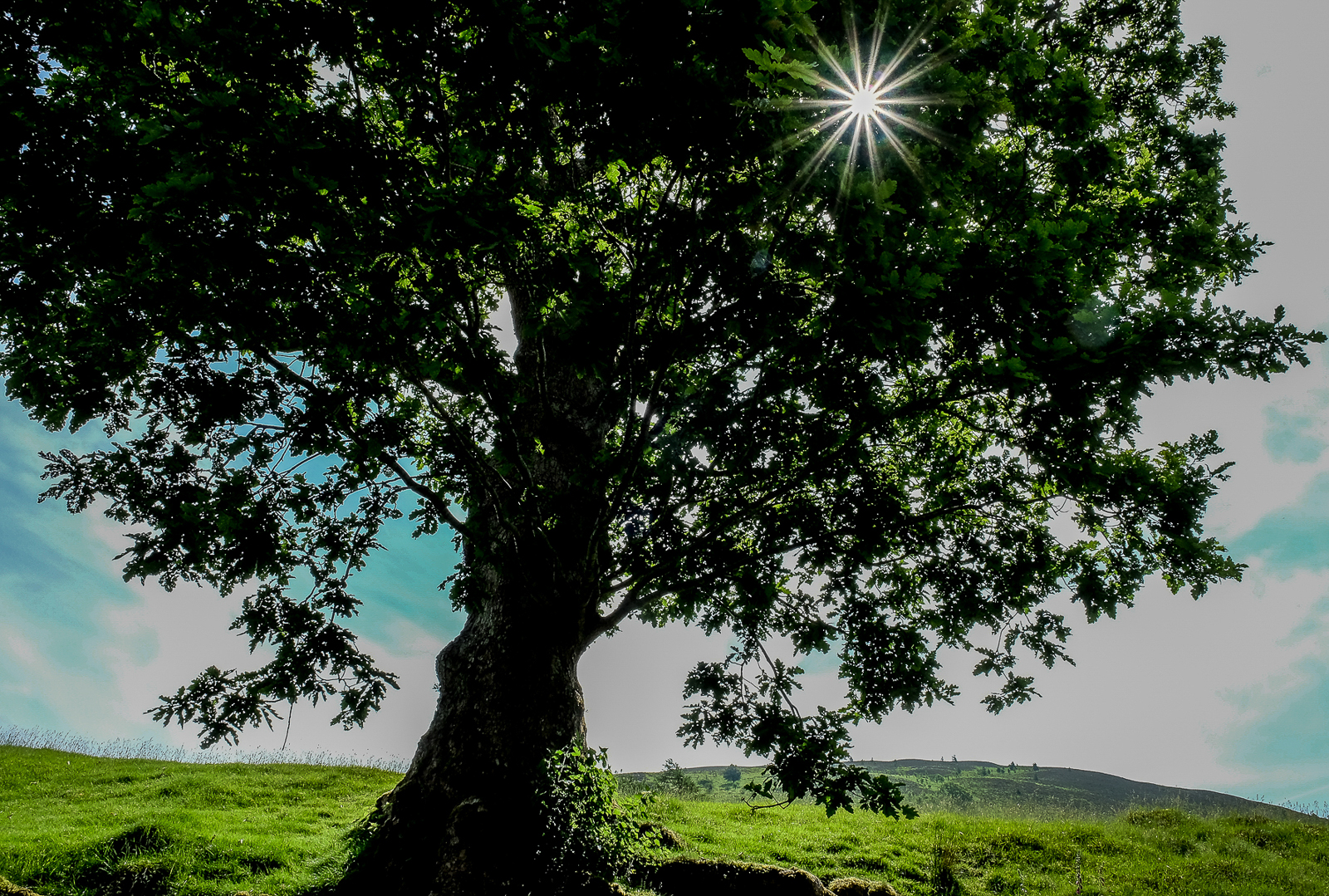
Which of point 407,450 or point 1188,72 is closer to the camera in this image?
point 407,450

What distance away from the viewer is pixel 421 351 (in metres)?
6.16

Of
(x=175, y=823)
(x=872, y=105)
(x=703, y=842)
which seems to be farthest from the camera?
(x=703, y=842)

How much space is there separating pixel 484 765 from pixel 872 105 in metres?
8.14

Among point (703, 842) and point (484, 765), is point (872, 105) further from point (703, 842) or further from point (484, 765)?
point (703, 842)

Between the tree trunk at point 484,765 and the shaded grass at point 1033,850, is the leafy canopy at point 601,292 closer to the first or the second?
the tree trunk at point 484,765

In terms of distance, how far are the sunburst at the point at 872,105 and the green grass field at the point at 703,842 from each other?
882 centimetres

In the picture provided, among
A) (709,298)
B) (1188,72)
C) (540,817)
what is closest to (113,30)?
(709,298)

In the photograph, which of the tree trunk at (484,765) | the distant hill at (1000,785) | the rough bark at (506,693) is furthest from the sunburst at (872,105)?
the distant hill at (1000,785)

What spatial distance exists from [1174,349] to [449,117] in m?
6.36

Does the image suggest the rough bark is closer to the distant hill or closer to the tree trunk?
the tree trunk

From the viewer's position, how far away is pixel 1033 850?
11820 millimetres

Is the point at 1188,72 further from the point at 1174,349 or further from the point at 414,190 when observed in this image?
the point at 414,190

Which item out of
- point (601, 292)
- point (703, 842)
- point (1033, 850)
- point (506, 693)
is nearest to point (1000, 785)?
point (1033, 850)

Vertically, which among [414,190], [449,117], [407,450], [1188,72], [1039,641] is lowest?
[1039,641]
